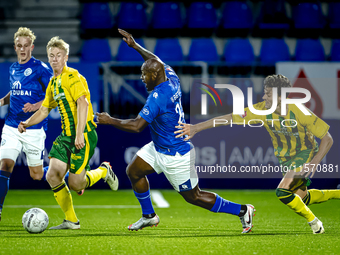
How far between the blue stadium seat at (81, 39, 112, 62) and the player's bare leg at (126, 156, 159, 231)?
6.95 metres

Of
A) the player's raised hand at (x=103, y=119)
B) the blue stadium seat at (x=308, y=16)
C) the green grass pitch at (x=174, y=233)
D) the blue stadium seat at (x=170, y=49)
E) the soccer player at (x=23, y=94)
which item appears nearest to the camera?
the green grass pitch at (x=174, y=233)

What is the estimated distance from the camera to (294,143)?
17.8ft

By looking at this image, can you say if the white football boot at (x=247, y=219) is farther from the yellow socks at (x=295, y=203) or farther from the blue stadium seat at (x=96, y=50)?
the blue stadium seat at (x=96, y=50)

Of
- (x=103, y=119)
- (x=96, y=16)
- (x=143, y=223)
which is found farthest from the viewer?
(x=96, y=16)

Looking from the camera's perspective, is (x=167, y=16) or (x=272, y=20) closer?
(x=272, y=20)

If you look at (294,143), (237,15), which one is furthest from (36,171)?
(237,15)

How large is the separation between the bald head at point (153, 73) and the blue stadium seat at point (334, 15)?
8155mm

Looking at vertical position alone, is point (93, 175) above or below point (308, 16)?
below

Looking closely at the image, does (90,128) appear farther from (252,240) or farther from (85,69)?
(85,69)

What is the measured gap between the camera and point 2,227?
553 cm

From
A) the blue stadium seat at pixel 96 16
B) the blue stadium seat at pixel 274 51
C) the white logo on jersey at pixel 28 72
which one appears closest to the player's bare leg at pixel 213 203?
the white logo on jersey at pixel 28 72

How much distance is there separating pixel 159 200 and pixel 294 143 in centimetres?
373

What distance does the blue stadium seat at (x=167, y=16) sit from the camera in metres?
12.2

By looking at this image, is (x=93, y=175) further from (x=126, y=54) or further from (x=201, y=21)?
(x=201, y=21)
